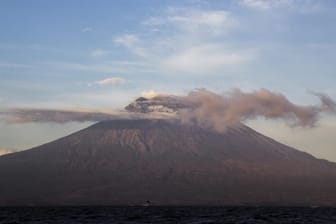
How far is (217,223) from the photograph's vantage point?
9156cm

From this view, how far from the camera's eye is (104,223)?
94.4 metres

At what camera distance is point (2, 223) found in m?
95.0

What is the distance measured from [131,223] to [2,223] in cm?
1857

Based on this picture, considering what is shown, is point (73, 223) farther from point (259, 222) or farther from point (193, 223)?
point (259, 222)

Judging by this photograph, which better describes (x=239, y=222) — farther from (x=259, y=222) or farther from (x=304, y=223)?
(x=304, y=223)

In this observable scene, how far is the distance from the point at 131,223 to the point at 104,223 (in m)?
3.86

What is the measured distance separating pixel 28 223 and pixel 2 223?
3.66 metres

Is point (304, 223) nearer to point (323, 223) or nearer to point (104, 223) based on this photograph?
point (323, 223)

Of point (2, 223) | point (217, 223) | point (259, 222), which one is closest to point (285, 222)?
point (259, 222)

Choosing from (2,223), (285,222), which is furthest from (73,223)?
(285,222)

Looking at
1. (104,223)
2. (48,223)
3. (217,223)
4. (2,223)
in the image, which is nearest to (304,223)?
(217,223)

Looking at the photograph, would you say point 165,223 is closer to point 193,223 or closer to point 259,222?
point 193,223

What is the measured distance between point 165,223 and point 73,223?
13.2 m

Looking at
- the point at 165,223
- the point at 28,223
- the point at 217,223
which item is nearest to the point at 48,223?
the point at 28,223
